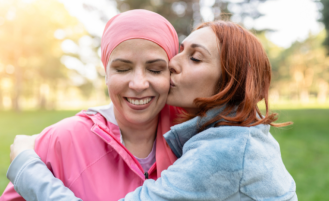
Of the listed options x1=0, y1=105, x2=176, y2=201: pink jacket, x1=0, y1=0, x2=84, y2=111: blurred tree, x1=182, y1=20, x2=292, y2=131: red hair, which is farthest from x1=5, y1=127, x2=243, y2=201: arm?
x1=0, y1=0, x2=84, y2=111: blurred tree

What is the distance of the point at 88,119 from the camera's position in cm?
219

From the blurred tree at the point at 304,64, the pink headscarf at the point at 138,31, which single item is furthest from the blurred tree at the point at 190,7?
the blurred tree at the point at 304,64

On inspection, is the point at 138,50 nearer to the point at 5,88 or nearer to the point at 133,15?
the point at 133,15

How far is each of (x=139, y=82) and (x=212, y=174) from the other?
2.66 ft

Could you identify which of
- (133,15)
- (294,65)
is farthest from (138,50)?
(294,65)

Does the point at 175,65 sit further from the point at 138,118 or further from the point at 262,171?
the point at 262,171

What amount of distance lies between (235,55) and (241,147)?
0.72 m

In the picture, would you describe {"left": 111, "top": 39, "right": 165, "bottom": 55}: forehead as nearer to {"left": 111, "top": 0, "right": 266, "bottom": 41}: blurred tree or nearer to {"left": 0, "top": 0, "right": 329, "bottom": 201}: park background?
{"left": 0, "top": 0, "right": 329, "bottom": 201}: park background

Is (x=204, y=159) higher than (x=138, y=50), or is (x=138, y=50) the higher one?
(x=138, y=50)

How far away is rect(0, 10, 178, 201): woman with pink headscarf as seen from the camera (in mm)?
1932

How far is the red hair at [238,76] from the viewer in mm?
1955

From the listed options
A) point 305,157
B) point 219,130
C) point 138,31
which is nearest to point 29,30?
point 305,157

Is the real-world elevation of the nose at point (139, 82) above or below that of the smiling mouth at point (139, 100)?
above

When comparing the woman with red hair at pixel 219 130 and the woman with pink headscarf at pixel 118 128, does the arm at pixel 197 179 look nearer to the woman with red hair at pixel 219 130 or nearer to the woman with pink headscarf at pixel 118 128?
the woman with red hair at pixel 219 130
